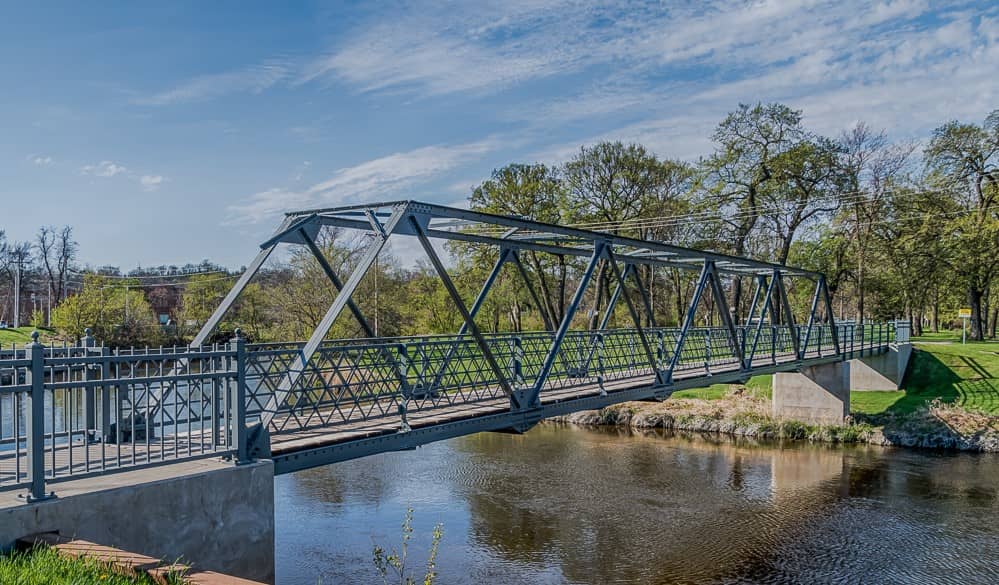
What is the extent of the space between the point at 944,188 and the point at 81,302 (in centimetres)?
4672

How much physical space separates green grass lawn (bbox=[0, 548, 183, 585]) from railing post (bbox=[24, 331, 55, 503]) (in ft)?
2.64

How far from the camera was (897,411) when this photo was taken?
26969 millimetres

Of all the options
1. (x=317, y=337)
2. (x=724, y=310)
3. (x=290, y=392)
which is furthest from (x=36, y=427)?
(x=724, y=310)

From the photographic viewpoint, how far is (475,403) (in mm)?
12914

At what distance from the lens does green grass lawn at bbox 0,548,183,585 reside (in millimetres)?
4711

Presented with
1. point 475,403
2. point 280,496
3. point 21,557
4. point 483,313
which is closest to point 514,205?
point 483,313

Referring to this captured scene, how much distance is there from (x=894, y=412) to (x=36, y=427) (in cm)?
2768

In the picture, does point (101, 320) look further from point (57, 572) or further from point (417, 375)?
point (57, 572)

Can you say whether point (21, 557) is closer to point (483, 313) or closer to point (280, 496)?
point (280, 496)

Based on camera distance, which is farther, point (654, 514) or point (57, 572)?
point (654, 514)

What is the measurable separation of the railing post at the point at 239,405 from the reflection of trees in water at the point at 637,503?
279 inches

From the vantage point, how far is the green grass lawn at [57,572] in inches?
185

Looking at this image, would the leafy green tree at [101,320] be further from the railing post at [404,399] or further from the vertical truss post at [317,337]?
the vertical truss post at [317,337]

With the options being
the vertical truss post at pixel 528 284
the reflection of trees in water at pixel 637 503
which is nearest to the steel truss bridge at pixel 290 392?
the vertical truss post at pixel 528 284
